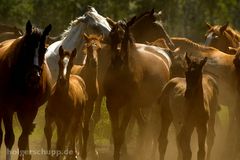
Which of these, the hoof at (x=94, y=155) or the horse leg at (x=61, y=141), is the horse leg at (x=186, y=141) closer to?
the horse leg at (x=61, y=141)

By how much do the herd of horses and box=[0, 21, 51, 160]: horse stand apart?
0.01 metres

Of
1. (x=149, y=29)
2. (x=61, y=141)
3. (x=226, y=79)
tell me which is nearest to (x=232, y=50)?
(x=226, y=79)

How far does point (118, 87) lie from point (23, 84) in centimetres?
203

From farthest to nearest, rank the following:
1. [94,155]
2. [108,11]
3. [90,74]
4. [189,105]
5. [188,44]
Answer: [108,11] → [188,44] → [94,155] → [90,74] → [189,105]

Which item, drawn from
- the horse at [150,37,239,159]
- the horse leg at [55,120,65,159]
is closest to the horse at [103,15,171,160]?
the horse leg at [55,120,65,159]

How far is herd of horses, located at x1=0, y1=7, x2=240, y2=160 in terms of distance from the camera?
9.54 meters

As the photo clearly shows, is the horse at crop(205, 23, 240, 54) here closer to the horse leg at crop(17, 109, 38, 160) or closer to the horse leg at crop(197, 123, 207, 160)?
the horse leg at crop(197, 123, 207, 160)

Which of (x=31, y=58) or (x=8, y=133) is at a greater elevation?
(x=31, y=58)

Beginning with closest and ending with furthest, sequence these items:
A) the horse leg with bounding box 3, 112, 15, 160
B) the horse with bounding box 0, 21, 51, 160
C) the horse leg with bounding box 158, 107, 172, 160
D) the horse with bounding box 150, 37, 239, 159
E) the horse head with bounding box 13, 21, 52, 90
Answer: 1. the horse head with bounding box 13, 21, 52, 90
2. the horse with bounding box 0, 21, 51, 160
3. the horse leg with bounding box 3, 112, 15, 160
4. the horse leg with bounding box 158, 107, 172, 160
5. the horse with bounding box 150, 37, 239, 159

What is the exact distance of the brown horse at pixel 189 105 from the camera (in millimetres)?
9812

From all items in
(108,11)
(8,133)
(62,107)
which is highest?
(62,107)

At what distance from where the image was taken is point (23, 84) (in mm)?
9406

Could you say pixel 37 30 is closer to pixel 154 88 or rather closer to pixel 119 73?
pixel 119 73

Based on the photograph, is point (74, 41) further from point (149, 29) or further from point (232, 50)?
point (232, 50)
